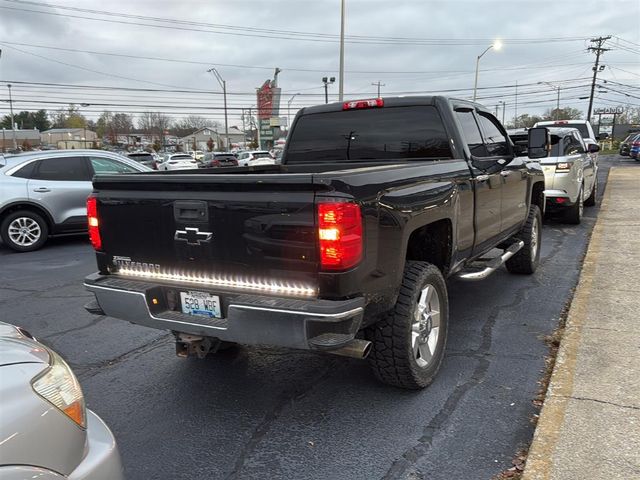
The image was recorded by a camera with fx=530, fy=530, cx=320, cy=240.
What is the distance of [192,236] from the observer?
315 centimetres

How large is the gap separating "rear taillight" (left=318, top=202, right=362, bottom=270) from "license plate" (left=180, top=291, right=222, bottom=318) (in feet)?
2.39

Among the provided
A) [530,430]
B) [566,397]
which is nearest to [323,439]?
[530,430]

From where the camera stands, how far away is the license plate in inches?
121

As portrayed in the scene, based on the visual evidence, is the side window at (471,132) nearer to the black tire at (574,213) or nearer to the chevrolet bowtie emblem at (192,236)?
the chevrolet bowtie emblem at (192,236)

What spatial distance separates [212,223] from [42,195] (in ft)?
24.5

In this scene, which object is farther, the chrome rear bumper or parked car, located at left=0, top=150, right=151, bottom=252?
parked car, located at left=0, top=150, right=151, bottom=252

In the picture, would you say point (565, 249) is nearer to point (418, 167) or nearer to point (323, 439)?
point (418, 167)

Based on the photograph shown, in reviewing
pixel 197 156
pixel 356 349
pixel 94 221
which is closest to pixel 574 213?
pixel 356 349

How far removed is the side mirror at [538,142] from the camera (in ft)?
19.3

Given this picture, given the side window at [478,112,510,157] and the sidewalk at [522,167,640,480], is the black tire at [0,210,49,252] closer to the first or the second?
the side window at [478,112,510,157]

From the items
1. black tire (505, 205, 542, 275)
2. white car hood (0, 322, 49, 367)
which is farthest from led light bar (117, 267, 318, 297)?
black tire (505, 205, 542, 275)

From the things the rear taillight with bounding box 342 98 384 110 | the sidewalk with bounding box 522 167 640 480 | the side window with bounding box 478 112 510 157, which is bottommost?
the sidewalk with bounding box 522 167 640 480

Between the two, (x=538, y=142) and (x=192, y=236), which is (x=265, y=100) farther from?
(x=192, y=236)

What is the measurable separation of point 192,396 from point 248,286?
1.18 meters
